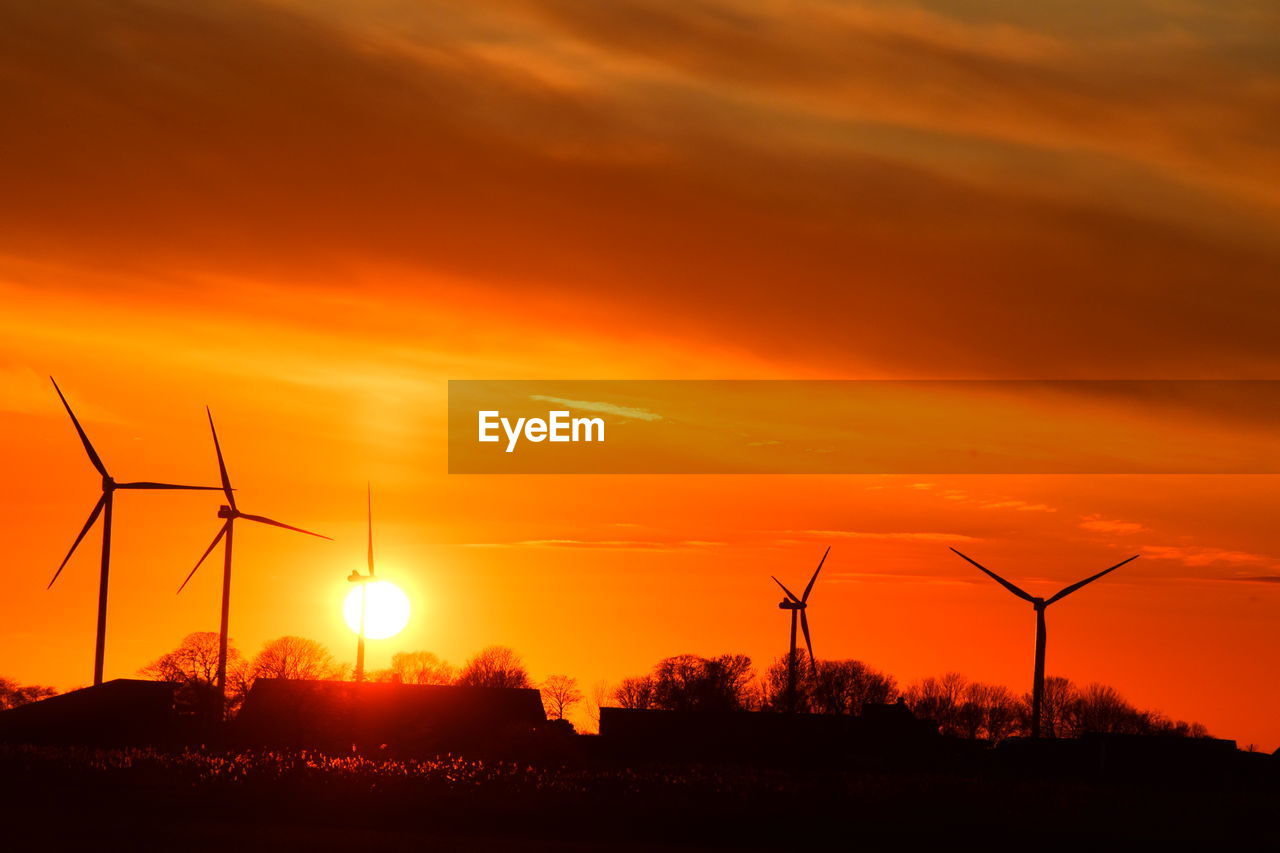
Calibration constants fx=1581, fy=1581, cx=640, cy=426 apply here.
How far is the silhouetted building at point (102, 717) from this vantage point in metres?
89.9

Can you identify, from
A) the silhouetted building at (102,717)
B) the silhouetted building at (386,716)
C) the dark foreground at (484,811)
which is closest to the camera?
the dark foreground at (484,811)

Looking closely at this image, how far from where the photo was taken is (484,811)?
5138 cm

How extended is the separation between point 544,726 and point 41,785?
5593 cm

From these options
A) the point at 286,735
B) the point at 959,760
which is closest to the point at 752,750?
the point at 959,760

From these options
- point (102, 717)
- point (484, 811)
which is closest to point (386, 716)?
point (102, 717)

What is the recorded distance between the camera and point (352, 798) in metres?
52.6

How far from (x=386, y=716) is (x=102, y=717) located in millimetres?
19248

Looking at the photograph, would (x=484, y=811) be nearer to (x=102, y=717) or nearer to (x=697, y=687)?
(x=102, y=717)

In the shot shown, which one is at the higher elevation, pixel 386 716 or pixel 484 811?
pixel 484 811

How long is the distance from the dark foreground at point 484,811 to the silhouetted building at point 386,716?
2835cm

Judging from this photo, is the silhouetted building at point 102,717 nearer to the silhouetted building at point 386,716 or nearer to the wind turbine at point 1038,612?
the silhouetted building at point 386,716

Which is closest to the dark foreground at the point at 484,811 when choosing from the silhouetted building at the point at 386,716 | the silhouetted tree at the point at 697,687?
the silhouetted building at the point at 386,716

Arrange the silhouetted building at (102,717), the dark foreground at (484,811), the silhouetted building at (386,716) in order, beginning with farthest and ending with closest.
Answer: the silhouetted building at (386,716), the silhouetted building at (102,717), the dark foreground at (484,811)

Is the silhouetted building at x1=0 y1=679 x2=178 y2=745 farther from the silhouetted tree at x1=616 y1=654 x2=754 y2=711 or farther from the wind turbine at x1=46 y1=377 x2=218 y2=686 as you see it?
the silhouetted tree at x1=616 y1=654 x2=754 y2=711
